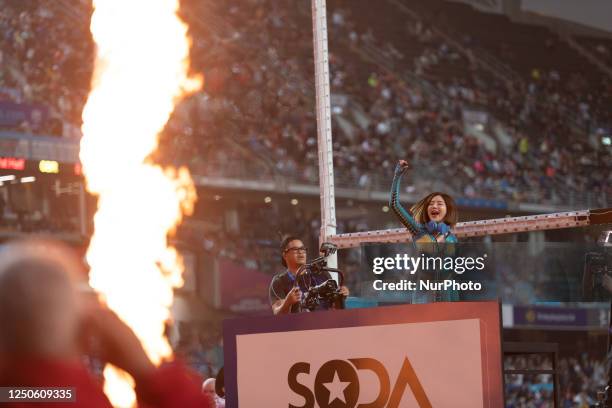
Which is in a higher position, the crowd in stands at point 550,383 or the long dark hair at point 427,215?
the long dark hair at point 427,215

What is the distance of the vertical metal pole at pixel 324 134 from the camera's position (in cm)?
867

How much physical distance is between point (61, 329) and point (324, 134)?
686cm

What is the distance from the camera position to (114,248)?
1387cm

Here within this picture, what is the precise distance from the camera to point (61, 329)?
211cm

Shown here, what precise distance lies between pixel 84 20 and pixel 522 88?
1633 centimetres

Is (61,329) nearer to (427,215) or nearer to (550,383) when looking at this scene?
(427,215)

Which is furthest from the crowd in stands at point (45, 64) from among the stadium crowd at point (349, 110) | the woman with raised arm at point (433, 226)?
the woman with raised arm at point (433, 226)

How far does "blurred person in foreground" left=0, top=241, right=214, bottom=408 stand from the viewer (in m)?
2.06

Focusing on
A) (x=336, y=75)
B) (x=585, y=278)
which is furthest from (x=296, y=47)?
(x=585, y=278)

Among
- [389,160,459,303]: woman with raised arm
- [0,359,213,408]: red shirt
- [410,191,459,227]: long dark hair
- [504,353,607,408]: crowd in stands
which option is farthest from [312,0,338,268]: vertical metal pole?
[504,353,607,408]: crowd in stands

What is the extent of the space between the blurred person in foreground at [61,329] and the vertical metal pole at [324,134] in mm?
6303

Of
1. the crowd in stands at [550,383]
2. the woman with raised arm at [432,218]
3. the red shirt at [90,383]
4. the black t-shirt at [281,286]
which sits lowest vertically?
the crowd in stands at [550,383]

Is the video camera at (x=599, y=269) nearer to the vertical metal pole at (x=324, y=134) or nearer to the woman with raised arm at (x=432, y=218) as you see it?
the woman with raised arm at (x=432, y=218)

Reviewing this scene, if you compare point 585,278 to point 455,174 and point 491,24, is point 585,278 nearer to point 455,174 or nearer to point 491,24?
point 455,174
